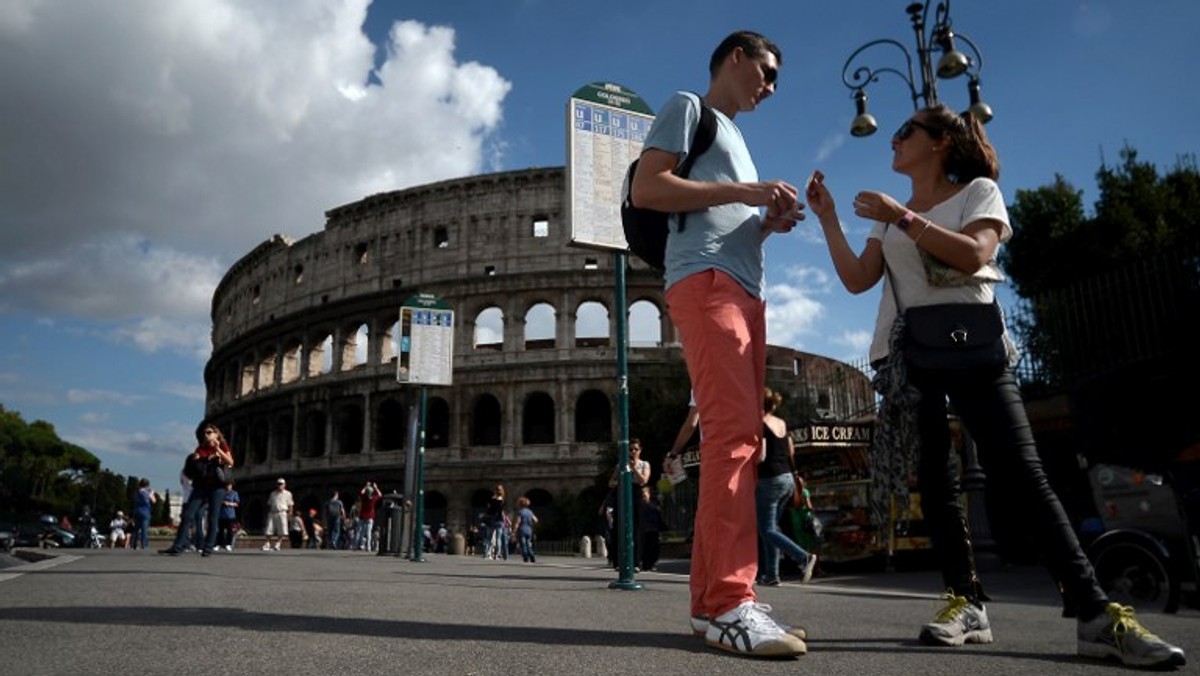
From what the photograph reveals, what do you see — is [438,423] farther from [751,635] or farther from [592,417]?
[751,635]

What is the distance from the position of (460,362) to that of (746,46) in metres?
35.2

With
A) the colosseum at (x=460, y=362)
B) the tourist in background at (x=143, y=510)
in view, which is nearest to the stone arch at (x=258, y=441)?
the colosseum at (x=460, y=362)

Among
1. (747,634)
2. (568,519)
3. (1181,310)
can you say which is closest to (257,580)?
(747,634)

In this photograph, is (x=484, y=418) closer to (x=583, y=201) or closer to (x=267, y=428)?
(x=267, y=428)

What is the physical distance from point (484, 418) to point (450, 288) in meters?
6.52

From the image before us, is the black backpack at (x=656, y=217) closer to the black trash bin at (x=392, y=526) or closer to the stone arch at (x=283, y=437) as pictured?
the black trash bin at (x=392, y=526)

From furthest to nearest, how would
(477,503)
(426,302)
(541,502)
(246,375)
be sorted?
(246,375) < (477,503) < (541,502) < (426,302)

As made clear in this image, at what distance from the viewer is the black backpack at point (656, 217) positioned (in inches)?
108

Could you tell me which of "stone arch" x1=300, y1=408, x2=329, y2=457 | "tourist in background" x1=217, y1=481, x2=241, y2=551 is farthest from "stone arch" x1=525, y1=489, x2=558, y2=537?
"tourist in background" x1=217, y1=481, x2=241, y2=551

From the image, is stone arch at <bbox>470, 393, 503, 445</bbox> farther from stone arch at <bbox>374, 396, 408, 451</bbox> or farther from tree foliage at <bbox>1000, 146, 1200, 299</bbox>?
tree foliage at <bbox>1000, 146, 1200, 299</bbox>

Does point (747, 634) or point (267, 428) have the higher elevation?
point (267, 428)

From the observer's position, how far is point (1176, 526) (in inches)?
176

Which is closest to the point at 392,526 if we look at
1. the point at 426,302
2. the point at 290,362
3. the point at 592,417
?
the point at 426,302

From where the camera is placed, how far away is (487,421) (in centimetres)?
3884
